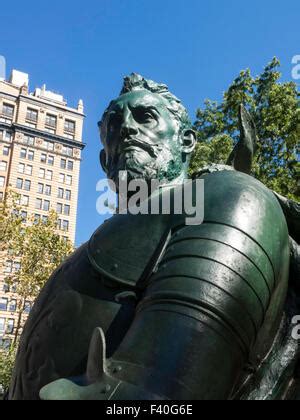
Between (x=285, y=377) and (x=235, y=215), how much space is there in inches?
32.4

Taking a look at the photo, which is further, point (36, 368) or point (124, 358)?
point (36, 368)

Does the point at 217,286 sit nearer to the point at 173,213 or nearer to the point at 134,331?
the point at 134,331

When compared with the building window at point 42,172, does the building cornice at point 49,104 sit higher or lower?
higher

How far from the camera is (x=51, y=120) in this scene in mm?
82562

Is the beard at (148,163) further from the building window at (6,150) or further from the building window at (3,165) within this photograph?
the building window at (6,150)

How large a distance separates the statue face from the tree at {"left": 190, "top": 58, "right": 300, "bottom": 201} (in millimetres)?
13870

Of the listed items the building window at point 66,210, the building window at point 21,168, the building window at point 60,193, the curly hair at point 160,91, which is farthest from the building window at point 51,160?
the curly hair at point 160,91

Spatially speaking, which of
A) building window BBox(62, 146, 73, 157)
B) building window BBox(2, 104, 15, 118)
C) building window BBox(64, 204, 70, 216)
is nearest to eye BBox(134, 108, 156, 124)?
→ building window BBox(64, 204, 70, 216)

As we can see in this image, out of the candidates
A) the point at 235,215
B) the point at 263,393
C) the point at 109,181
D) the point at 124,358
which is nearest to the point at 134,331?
the point at 124,358

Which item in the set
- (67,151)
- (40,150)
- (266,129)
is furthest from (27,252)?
(67,151)

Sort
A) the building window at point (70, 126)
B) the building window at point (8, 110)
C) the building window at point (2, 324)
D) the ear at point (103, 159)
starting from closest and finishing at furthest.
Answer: the ear at point (103, 159), the building window at point (2, 324), the building window at point (8, 110), the building window at point (70, 126)

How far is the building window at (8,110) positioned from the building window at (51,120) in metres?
5.45

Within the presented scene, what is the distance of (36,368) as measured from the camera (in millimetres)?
2354

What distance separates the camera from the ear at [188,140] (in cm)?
307
